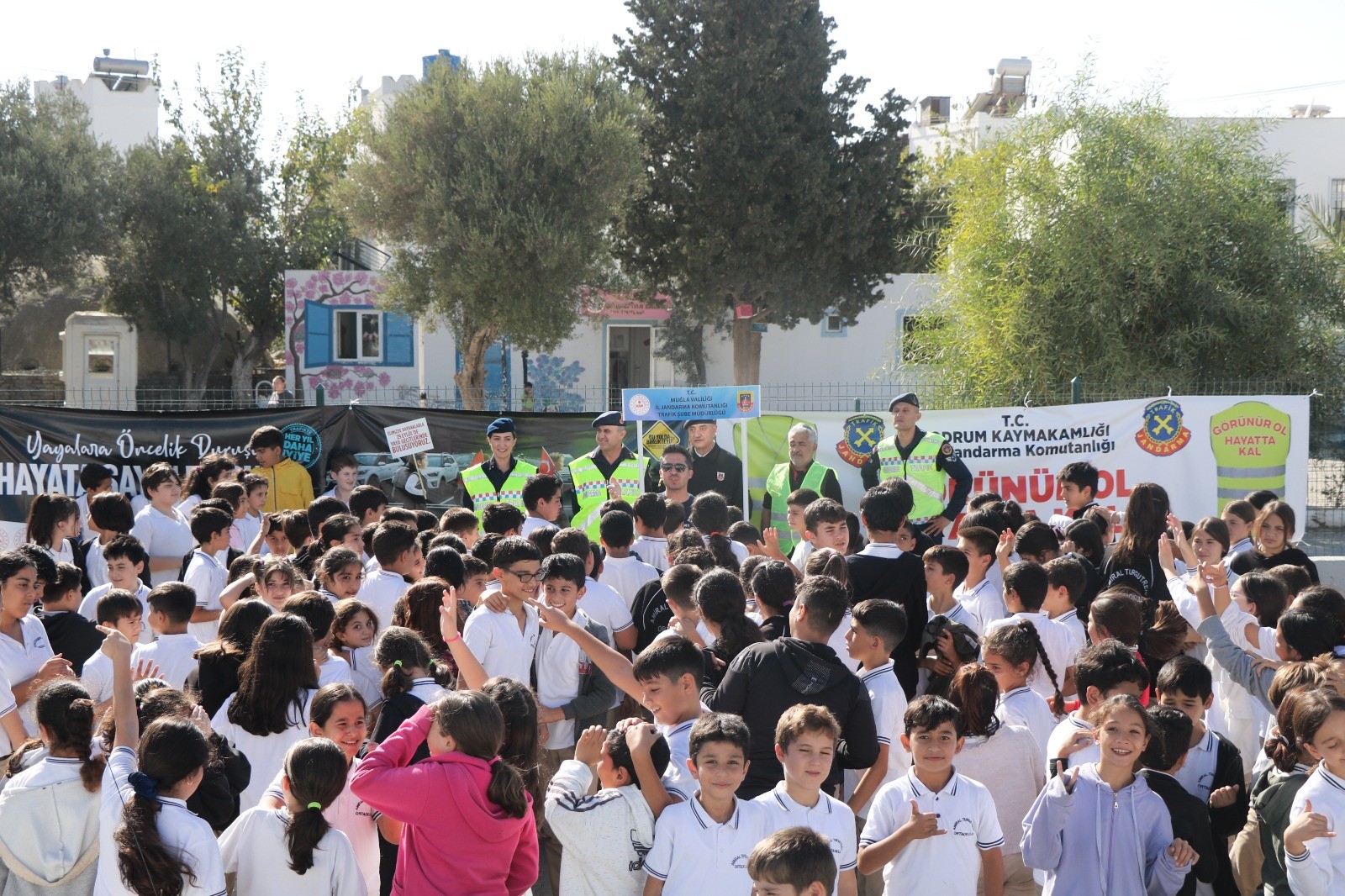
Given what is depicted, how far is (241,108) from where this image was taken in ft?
93.1

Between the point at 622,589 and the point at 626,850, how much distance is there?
279 cm

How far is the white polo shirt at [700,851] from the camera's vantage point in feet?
11.1

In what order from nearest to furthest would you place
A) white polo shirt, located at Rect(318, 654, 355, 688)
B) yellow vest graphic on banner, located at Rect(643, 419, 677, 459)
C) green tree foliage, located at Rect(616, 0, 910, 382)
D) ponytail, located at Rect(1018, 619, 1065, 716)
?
white polo shirt, located at Rect(318, 654, 355, 688) → ponytail, located at Rect(1018, 619, 1065, 716) → yellow vest graphic on banner, located at Rect(643, 419, 677, 459) → green tree foliage, located at Rect(616, 0, 910, 382)

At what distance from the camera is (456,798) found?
3342mm

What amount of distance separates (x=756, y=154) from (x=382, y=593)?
1902 cm

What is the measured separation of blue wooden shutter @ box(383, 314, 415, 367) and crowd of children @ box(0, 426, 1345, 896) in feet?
69.2

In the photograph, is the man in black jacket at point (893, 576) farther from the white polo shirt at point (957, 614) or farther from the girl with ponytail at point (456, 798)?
the girl with ponytail at point (456, 798)

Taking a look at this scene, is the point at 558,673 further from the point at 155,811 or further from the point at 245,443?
the point at 245,443

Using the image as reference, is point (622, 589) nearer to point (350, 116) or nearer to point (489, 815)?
point (489, 815)

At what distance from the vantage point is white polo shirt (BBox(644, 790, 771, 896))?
3387 mm

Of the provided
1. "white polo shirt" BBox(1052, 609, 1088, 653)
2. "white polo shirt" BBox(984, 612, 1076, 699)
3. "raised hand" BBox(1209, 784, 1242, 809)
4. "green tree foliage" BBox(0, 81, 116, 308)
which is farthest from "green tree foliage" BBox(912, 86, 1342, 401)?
"green tree foliage" BBox(0, 81, 116, 308)

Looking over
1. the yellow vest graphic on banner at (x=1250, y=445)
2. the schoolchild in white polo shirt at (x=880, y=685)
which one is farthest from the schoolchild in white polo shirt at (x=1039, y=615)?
the yellow vest graphic on banner at (x=1250, y=445)

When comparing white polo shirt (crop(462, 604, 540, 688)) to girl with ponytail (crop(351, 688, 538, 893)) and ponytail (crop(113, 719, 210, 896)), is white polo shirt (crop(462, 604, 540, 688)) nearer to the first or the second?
girl with ponytail (crop(351, 688, 538, 893))

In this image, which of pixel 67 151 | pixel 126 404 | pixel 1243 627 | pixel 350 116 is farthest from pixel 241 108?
pixel 1243 627
